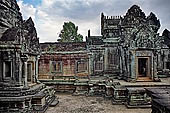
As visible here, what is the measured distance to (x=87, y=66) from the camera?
1916 cm

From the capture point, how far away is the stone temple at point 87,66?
9.71 meters

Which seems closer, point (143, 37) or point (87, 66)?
point (143, 37)

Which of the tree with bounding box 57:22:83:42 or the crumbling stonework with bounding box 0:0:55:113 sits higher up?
the tree with bounding box 57:22:83:42

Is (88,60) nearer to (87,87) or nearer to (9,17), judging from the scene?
(87,87)

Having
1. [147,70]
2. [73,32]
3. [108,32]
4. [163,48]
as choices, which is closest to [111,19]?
[108,32]

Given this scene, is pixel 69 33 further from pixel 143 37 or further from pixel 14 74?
pixel 14 74

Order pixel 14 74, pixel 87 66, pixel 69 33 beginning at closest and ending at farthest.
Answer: pixel 14 74 → pixel 87 66 → pixel 69 33

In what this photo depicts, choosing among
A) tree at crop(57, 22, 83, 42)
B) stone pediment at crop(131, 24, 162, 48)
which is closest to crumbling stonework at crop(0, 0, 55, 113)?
stone pediment at crop(131, 24, 162, 48)

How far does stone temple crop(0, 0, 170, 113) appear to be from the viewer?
382 inches

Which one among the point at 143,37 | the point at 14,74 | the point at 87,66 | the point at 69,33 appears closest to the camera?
the point at 14,74

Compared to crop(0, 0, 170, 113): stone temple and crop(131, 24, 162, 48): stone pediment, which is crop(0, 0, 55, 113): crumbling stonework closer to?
crop(0, 0, 170, 113): stone temple

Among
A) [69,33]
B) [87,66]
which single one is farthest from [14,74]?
[69,33]

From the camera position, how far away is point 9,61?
32.4 ft

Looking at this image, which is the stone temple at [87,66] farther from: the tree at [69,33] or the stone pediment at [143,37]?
the tree at [69,33]
